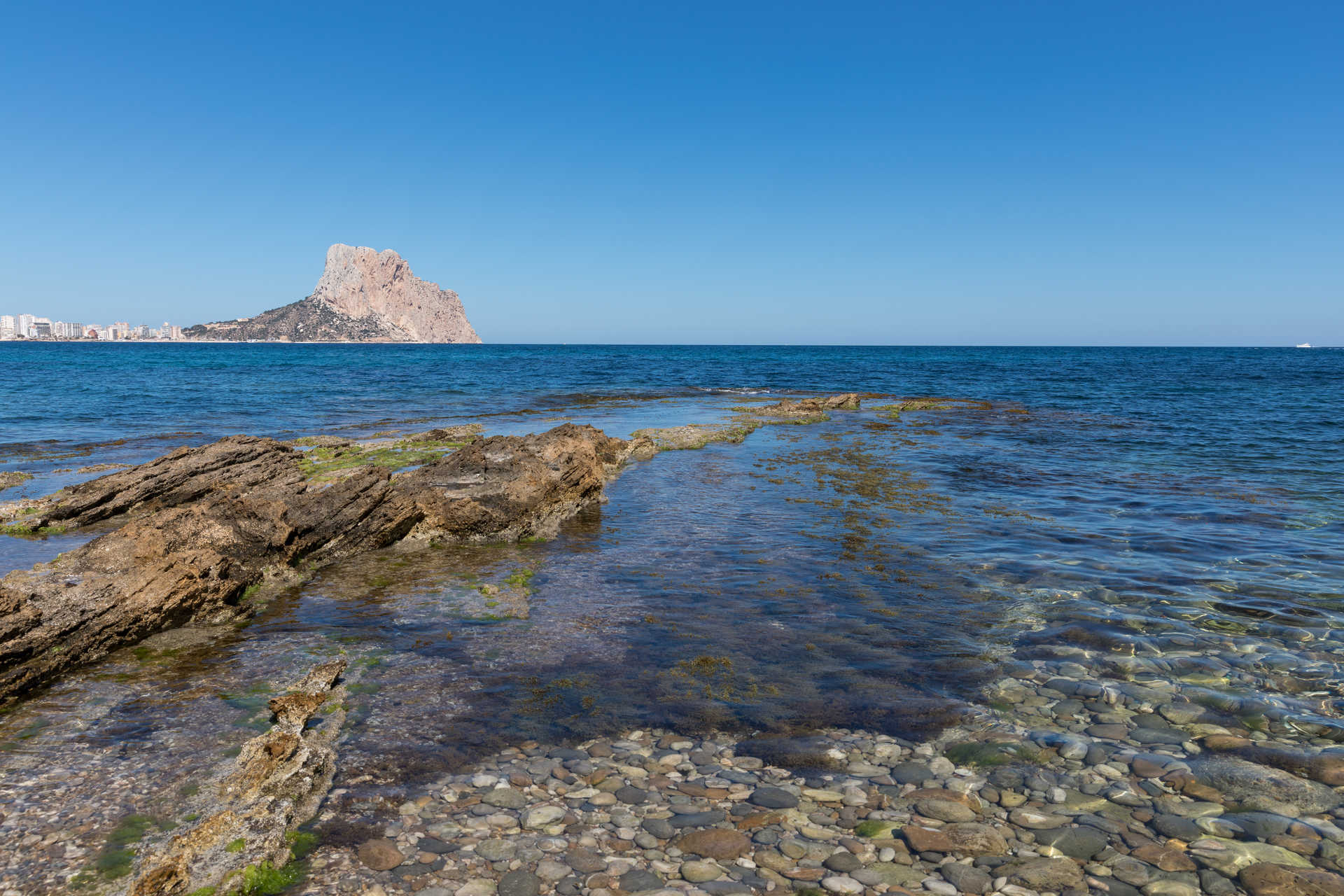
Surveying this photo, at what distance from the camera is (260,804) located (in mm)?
4906

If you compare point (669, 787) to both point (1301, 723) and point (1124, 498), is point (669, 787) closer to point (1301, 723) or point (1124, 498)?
point (1301, 723)

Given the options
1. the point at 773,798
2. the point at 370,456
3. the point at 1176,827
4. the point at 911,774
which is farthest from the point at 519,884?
the point at 370,456

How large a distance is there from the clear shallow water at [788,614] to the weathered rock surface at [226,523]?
488 millimetres

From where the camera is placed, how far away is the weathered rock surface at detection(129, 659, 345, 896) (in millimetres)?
4273

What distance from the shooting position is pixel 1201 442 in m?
26.2

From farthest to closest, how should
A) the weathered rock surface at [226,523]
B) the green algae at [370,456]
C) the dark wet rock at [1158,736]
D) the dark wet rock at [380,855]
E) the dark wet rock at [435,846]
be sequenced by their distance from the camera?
the green algae at [370,456] < the weathered rock surface at [226,523] < the dark wet rock at [1158,736] < the dark wet rock at [435,846] < the dark wet rock at [380,855]

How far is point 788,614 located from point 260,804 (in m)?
6.00

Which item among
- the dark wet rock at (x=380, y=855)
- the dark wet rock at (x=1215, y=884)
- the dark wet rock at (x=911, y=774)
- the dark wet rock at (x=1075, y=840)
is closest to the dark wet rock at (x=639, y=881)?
the dark wet rock at (x=380, y=855)

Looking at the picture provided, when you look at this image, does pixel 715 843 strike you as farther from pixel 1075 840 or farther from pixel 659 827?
pixel 1075 840

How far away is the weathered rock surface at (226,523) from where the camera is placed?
24.6ft

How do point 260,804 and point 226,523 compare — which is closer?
point 260,804

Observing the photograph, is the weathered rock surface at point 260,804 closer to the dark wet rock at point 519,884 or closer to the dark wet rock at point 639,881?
the dark wet rock at point 519,884

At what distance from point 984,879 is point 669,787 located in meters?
2.18

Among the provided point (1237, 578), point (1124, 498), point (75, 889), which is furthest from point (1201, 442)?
point (75, 889)
